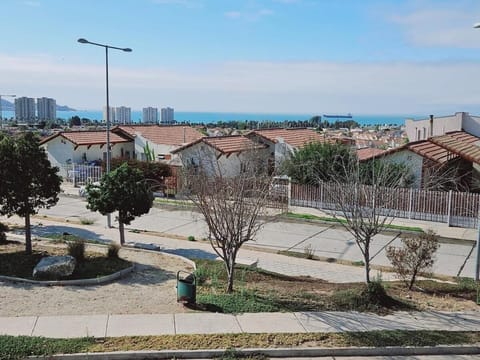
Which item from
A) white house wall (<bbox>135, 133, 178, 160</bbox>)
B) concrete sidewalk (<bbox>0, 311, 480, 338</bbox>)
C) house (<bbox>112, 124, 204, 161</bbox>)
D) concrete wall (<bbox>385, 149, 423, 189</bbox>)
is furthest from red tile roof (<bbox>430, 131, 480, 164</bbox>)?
white house wall (<bbox>135, 133, 178, 160</bbox>)

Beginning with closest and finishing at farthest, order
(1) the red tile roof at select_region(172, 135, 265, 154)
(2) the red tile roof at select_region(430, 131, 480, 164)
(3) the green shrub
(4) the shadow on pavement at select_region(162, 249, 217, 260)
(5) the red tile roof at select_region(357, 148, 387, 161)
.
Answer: (4) the shadow on pavement at select_region(162, 249, 217, 260) < (3) the green shrub < (2) the red tile roof at select_region(430, 131, 480, 164) < (5) the red tile roof at select_region(357, 148, 387, 161) < (1) the red tile roof at select_region(172, 135, 265, 154)

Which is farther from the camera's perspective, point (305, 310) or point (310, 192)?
point (310, 192)

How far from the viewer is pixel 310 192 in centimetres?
2558

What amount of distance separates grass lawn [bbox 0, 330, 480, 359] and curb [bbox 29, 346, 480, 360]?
0.39 feet

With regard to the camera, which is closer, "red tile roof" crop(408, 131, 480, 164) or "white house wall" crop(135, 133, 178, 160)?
"red tile roof" crop(408, 131, 480, 164)

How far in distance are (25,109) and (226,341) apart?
156m

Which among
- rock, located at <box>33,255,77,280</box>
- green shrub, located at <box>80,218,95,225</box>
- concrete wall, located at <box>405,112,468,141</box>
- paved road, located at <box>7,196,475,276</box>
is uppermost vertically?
concrete wall, located at <box>405,112,468,141</box>

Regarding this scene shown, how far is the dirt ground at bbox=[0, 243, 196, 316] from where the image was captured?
981 centimetres

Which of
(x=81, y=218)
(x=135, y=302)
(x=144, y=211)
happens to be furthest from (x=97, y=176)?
(x=135, y=302)

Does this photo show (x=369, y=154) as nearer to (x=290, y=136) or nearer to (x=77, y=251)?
(x=290, y=136)

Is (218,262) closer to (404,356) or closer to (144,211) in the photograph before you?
(144,211)

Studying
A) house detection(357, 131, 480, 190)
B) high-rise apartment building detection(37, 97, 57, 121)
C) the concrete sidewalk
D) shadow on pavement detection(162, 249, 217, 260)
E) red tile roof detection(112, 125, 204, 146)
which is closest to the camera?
the concrete sidewalk

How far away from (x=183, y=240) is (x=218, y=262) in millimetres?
4461

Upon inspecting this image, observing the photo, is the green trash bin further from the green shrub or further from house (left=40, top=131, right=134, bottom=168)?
house (left=40, top=131, right=134, bottom=168)
